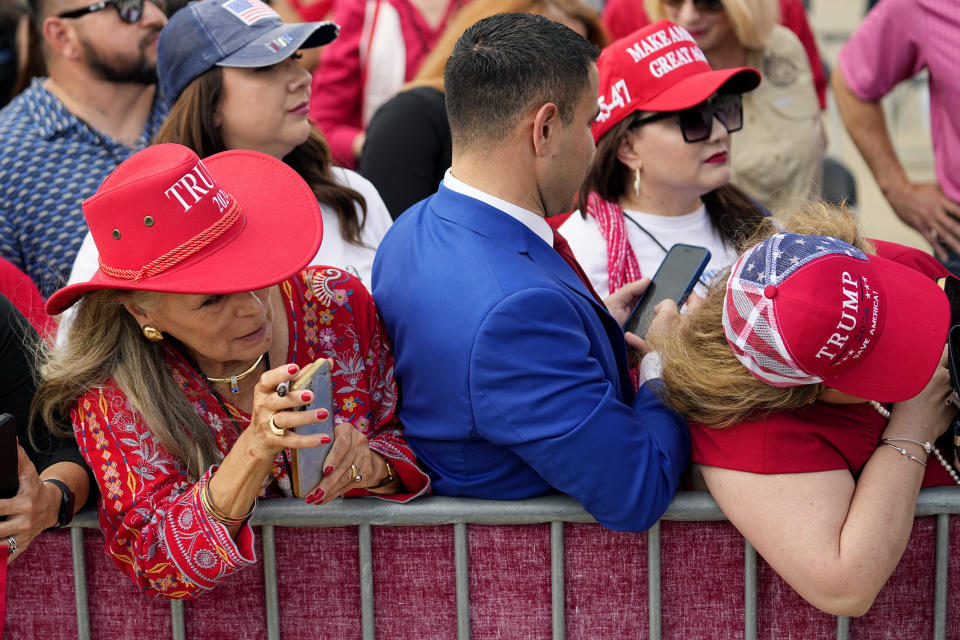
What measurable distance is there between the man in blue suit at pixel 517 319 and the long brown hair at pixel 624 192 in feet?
2.88

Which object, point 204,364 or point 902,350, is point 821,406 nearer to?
point 902,350

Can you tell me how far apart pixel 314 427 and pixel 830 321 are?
981 mm

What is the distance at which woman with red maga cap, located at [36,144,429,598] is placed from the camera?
219 centimetres

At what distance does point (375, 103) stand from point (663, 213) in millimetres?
1836

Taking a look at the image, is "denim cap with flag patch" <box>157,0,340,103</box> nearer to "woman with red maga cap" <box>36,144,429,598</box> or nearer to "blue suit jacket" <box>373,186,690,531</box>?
"woman with red maga cap" <box>36,144,429,598</box>

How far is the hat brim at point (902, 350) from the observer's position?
2213 millimetres

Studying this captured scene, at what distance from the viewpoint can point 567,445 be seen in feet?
7.18

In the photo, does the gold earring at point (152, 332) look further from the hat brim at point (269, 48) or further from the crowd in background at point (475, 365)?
the hat brim at point (269, 48)

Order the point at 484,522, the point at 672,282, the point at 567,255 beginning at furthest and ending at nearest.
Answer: the point at 672,282, the point at 567,255, the point at 484,522

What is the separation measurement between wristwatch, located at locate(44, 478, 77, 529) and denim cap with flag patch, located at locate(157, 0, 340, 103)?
1317mm

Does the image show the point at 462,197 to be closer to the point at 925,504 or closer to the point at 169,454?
the point at 169,454

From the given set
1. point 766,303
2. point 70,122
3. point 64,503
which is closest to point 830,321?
point 766,303

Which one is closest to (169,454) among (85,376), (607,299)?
(85,376)

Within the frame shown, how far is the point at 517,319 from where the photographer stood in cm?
218
